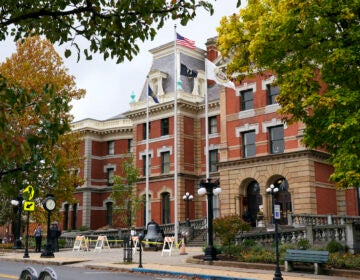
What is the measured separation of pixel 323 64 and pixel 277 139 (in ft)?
59.8

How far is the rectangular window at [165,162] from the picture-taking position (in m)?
46.9

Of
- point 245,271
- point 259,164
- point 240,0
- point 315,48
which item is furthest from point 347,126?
point 259,164

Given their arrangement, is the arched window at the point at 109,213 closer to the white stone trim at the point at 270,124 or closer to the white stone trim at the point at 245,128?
the white stone trim at the point at 245,128

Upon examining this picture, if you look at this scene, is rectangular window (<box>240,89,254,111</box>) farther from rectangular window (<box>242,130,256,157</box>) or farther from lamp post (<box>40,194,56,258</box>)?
lamp post (<box>40,194,56,258</box>)

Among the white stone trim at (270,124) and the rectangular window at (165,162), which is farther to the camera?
the rectangular window at (165,162)

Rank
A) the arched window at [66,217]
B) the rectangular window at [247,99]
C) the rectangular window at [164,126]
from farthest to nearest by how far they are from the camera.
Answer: the arched window at [66,217], the rectangular window at [164,126], the rectangular window at [247,99]

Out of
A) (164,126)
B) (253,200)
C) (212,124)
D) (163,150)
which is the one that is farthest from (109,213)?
(253,200)

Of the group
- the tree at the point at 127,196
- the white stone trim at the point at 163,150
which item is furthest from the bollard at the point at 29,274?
the white stone trim at the point at 163,150

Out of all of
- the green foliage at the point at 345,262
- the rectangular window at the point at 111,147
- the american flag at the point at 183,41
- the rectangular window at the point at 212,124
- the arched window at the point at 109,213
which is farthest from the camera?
the rectangular window at the point at 111,147

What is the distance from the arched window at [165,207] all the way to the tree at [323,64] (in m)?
28.6

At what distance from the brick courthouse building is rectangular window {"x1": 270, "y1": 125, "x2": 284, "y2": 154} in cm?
8

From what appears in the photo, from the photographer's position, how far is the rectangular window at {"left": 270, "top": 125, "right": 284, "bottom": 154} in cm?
3549

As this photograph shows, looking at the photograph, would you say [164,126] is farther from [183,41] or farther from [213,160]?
[183,41]

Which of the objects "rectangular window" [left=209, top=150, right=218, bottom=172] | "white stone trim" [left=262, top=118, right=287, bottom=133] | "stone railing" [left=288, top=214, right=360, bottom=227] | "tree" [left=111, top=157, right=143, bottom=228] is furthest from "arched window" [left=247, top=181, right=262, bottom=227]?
"tree" [left=111, top=157, right=143, bottom=228]
